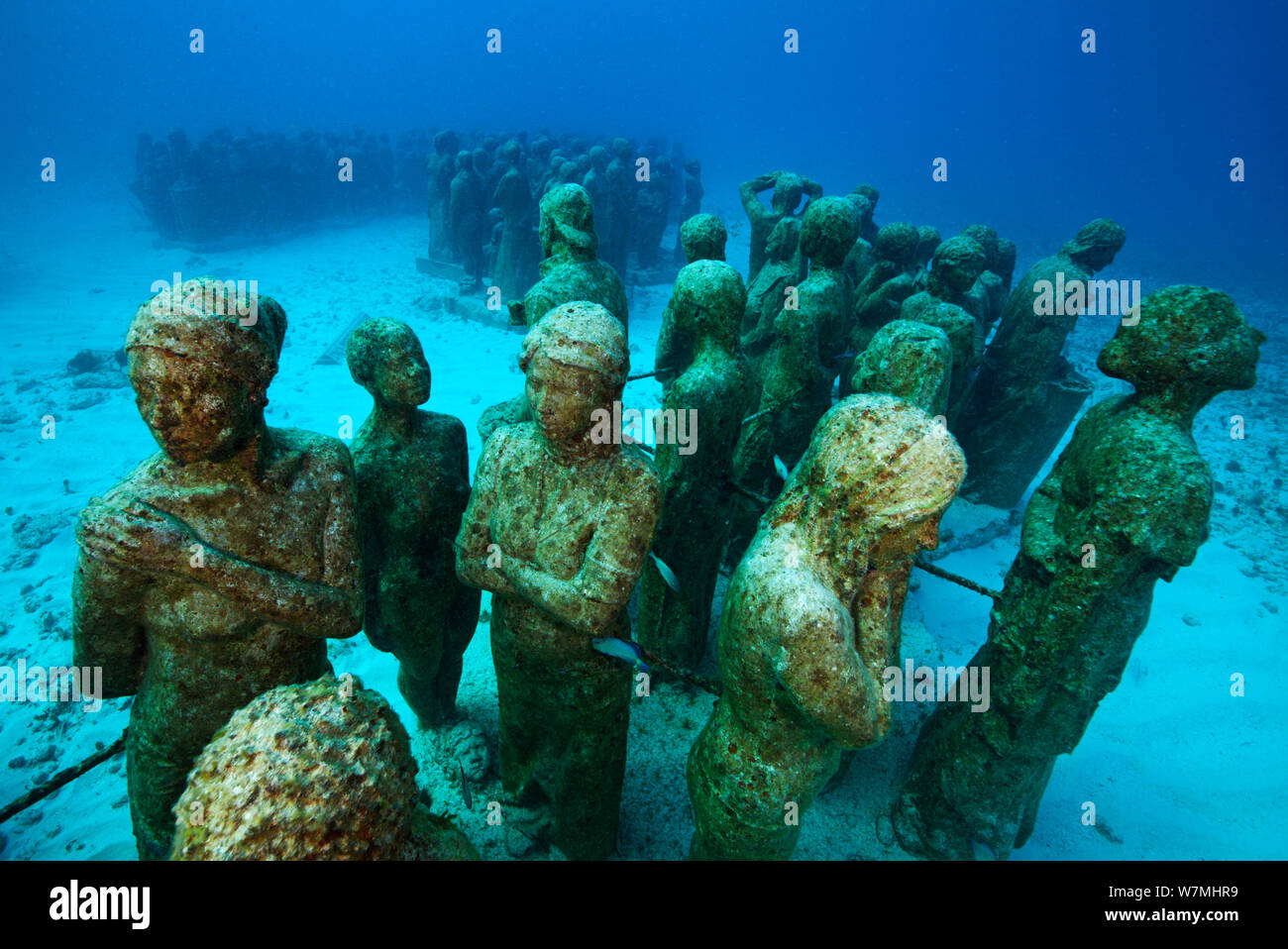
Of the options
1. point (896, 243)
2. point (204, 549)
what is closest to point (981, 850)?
point (204, 549)

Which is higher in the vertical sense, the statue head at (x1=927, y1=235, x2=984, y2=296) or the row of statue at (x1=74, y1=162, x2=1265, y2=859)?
the statue head at (x1=927, y1=235, x2=984, y2=296)

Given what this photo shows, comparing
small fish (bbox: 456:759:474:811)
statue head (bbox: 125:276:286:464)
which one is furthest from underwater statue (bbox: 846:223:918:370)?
statue head (bbox: 125:276:286:464)

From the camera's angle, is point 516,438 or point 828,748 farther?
point 516,438

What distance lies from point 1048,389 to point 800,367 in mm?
4087

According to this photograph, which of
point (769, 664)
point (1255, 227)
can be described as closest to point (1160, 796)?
point (769, 664)

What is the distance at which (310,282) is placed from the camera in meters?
19.7

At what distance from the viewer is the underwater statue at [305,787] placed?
1.38m

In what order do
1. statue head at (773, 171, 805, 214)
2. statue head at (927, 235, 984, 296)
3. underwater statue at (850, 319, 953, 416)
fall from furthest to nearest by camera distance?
1. statue head at (773, 171, 805, 214)
2. statue head at (927, 235, 984, 296)
3. underwater statue at (850, 319, 953, 416)

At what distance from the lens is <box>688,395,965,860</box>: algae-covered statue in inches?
90.1

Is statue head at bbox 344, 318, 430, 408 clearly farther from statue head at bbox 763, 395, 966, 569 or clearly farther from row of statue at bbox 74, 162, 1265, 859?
statue head at bbox 763, 395, 966, 569

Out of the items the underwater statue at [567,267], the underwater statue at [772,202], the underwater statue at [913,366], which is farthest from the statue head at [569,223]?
the underwater statue at [772,202]

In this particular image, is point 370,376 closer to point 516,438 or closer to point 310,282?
point 516,438

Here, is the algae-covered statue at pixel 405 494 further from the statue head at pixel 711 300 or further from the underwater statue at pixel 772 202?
the underwater statue at pixel 772 202

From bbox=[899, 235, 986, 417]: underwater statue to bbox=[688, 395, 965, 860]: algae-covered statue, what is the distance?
4.01 metres
